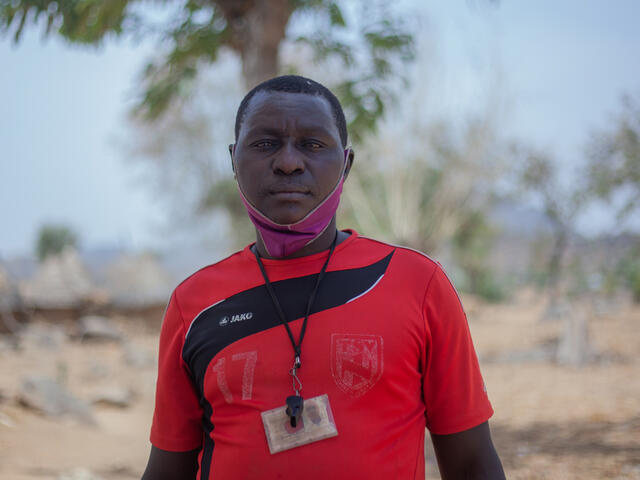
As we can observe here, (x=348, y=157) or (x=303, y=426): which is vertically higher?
(x=348, y=157)

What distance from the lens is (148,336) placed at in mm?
14703

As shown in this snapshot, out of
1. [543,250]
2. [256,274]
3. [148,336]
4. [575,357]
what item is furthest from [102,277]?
[543,250]

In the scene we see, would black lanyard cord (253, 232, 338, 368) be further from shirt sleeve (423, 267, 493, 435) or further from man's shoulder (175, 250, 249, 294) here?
shirt sleeve (423, 267, 493, 435)

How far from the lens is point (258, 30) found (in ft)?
17.4

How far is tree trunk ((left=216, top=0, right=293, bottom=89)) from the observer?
5293 mm

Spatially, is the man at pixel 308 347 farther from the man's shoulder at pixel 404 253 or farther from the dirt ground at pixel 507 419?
the dirt ground at pixel 507 419

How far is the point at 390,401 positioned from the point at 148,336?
557 inches

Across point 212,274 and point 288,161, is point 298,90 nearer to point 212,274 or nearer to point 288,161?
point 288,161

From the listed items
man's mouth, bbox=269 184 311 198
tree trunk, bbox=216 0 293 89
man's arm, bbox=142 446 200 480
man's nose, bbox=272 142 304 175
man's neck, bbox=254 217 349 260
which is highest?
tree trunk, bbox=216 0 293 89

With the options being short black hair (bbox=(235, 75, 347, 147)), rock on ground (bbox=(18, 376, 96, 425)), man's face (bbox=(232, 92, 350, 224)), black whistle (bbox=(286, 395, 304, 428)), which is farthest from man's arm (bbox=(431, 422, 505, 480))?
rock on ground (bbox=(18, 376, 96, 425))

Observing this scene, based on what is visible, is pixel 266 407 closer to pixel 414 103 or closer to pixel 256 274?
pixel 256 274

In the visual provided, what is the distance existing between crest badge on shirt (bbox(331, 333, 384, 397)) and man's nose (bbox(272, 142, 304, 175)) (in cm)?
48

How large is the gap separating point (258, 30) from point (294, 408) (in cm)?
457

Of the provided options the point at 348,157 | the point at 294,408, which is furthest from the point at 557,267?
the point at 294,408
